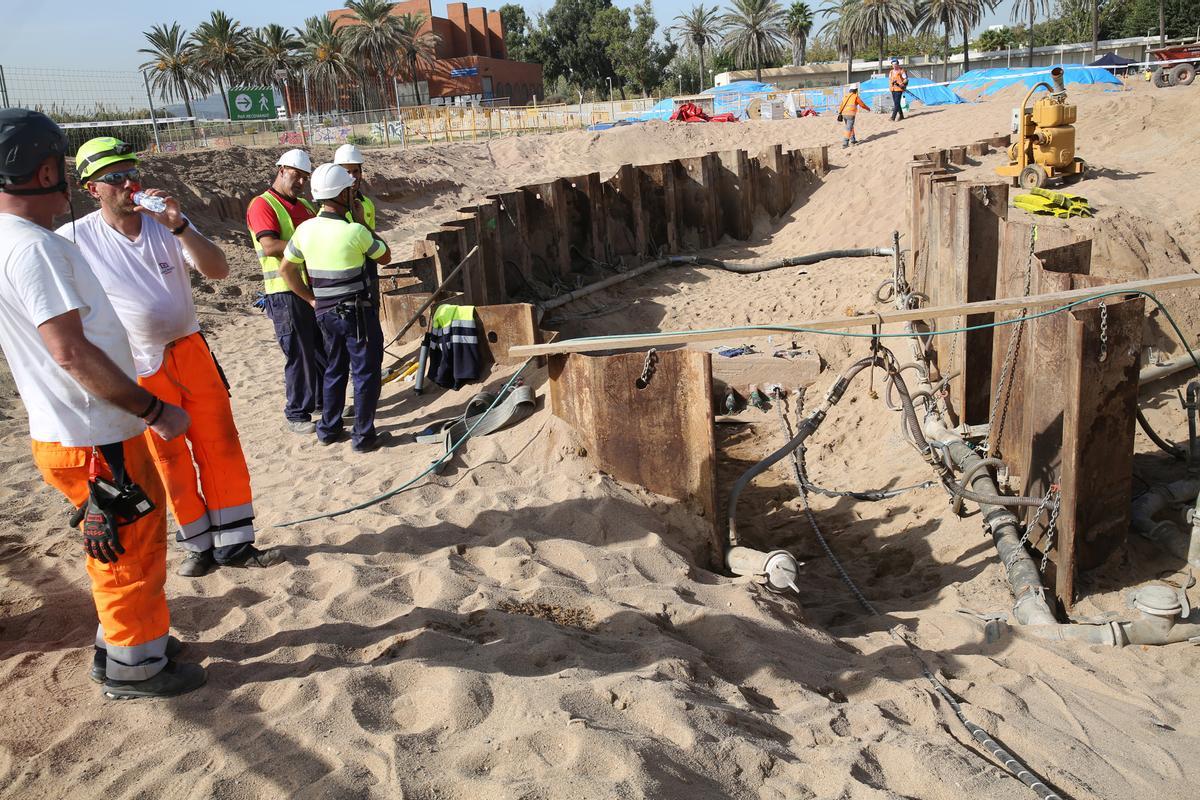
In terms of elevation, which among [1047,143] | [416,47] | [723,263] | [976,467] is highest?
[416,47]

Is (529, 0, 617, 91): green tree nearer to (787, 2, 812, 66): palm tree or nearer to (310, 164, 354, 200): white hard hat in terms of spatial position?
(787, 2, 812, 66): palm tree

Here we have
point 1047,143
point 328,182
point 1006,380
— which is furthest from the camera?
point 1047,143

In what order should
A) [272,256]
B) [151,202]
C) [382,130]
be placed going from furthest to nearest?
[382,130], [272,256], [151,202]

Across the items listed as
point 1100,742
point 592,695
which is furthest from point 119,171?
point 1100,742

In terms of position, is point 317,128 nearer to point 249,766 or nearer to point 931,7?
point 249,766

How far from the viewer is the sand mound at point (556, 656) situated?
2650 mm

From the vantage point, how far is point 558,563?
4281 millimetres

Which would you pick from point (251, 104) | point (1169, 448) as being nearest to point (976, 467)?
point (1169, 448)

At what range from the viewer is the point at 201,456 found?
3891 millimetres

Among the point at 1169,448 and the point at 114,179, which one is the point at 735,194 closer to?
the point at 1169,448

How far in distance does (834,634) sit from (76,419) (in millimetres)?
3301

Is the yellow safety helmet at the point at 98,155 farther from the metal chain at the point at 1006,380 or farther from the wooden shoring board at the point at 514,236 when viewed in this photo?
the wooden shoring board at the point at 514,236

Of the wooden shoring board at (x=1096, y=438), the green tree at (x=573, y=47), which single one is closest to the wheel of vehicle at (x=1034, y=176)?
the wooden shoring board at (x=1096, y=438)

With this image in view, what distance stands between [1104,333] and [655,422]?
7.26 feet
